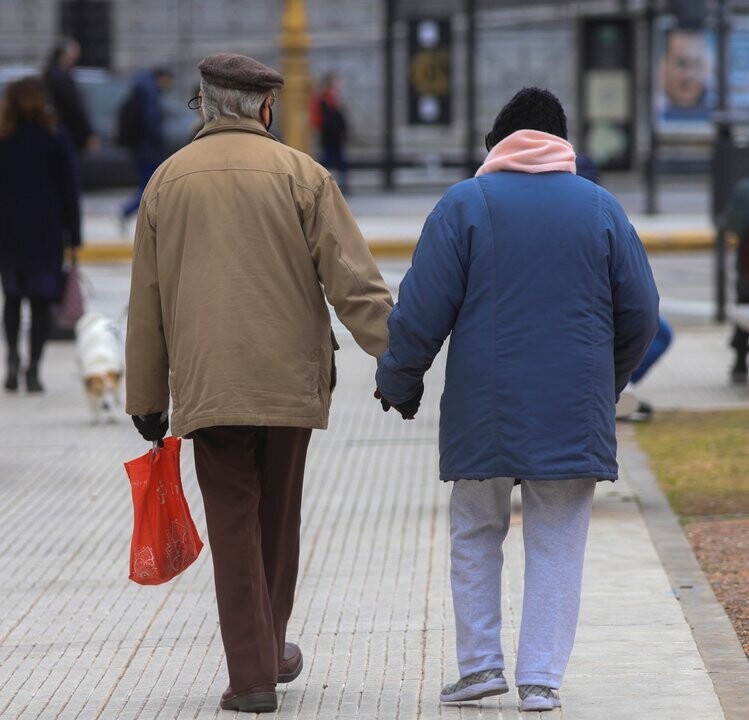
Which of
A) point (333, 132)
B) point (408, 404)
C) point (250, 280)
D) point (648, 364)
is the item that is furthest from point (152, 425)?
point (333, 132)

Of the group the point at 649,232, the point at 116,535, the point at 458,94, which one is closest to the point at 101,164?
the point at 458,94

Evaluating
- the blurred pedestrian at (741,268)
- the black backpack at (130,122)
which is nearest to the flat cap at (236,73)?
the blurred pedestrian at (741,268)

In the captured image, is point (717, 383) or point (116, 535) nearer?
point (116, 535)

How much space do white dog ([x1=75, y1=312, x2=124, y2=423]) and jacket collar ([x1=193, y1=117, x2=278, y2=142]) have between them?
203 inches

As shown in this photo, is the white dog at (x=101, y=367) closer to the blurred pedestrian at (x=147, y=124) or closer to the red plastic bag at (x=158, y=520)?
the red plastic bag at (x=158, y=520)

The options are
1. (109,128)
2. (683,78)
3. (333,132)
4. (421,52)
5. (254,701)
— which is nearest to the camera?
(254,701)

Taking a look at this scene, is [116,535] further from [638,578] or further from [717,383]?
[717,383]

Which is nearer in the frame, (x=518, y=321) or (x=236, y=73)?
(x=518, y=321)

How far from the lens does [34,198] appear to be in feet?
35.1

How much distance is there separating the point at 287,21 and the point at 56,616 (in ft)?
59.2

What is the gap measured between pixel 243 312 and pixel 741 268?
6.83m

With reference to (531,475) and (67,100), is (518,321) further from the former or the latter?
(67,100)

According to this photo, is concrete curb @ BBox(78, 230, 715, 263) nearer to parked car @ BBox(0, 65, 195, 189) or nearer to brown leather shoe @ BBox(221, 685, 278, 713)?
parked car @ BBox(0, 65, 195, 189)

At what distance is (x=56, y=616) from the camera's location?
589cm
